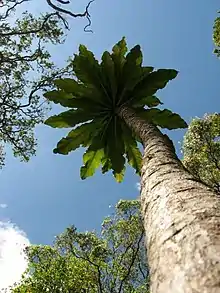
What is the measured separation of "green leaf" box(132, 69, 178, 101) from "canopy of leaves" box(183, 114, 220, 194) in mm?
10345

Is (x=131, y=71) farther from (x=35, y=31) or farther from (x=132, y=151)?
(x=35, y=31)

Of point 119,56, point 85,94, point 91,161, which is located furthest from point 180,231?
point 119,56

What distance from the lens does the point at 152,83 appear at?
6.33 m

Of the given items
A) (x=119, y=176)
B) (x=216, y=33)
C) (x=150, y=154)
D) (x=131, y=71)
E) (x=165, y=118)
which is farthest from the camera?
(x=216, y=33)

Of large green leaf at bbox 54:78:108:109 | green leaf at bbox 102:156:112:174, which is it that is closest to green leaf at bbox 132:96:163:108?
large green leaf at bbox 54:78:108:109

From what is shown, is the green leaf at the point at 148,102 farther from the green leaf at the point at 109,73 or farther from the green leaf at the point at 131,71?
the green leaf at the point at 109,73

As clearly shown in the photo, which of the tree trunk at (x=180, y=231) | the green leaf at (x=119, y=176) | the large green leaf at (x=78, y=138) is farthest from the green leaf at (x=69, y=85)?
the tree trunk at (x=180, y=231)

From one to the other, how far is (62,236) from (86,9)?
11.1 m

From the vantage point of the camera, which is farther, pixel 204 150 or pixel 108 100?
pixel 204 150

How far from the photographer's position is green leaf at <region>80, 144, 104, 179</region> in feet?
22.4

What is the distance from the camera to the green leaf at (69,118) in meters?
6.28

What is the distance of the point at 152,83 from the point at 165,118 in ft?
2.08

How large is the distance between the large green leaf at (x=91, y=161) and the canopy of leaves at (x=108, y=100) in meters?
0.06

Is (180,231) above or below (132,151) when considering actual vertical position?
below
